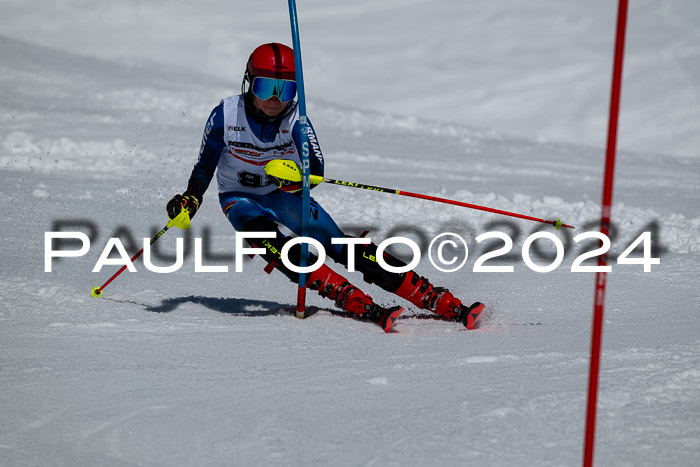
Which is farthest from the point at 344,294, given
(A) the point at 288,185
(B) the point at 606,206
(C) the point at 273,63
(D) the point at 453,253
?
(D) the point at 453,253

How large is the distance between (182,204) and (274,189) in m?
0.56

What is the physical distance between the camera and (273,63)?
4.49 meters

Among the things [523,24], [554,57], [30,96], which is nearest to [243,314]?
[30,96]

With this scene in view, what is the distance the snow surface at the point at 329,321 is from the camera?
297 centimetres

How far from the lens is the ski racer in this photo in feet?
14.9

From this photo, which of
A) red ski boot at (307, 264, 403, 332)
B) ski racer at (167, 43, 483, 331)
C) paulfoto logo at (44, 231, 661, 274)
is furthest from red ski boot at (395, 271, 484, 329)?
paulfoto logo at (44, 231, 661, 274)

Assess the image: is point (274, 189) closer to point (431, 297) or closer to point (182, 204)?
point (182, 204)

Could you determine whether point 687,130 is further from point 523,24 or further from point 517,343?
point 517,343

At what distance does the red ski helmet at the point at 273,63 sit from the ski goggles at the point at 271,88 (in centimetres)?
2

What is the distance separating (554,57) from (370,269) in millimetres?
17332

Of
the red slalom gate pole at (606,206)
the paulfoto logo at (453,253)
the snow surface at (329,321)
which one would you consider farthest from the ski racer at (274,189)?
the red slalom gate pole at (606,206)

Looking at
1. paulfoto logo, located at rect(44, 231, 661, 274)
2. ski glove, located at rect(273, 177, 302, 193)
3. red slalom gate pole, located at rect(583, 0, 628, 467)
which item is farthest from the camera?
paulfoto logo, located at rect(44, 231, 661, 274)

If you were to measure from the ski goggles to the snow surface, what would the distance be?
3.88ft

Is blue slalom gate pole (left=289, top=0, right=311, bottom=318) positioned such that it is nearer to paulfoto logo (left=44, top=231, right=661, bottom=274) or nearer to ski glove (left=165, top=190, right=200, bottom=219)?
ski glove (left=165, top=190, right=200, bottom=219)
